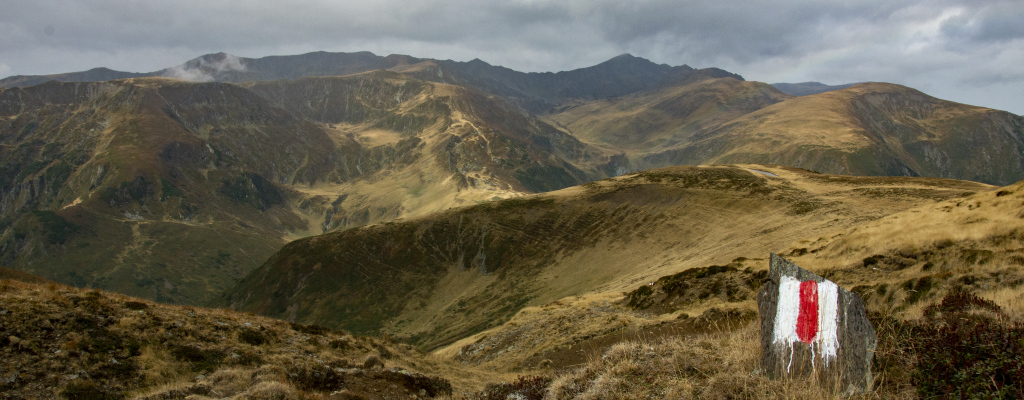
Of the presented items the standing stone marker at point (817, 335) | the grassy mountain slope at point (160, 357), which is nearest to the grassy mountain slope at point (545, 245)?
the grassy mountain slope at point (160, 357)

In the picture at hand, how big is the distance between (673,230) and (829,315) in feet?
239

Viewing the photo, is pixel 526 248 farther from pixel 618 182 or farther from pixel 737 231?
pixel 737 231

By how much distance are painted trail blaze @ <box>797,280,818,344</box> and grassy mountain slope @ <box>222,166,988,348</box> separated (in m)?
42.5

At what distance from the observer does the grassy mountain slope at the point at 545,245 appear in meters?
57.5

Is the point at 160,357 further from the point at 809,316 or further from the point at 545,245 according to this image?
the point at 545,245

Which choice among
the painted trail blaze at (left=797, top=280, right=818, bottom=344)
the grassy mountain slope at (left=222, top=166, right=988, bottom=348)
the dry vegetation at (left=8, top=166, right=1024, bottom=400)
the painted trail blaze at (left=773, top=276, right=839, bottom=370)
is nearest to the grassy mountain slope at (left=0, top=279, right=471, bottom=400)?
the dry vegetation at (left=8, top=166, right=1024, bottom=400)

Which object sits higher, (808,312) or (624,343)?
(808,312)

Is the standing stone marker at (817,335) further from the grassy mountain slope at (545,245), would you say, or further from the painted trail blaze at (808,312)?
the grassy mountain slope at (545,245)

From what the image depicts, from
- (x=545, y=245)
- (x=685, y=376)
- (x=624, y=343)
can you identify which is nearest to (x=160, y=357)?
(x=624, y=343)

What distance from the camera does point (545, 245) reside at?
95.7 m

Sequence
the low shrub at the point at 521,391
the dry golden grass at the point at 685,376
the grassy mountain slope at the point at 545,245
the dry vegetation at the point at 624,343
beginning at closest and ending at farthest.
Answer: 1. the dry golden grass at the point at 685,376
2. the dry vegetation at the point at 624,343
3. the low shrub at the point at 521,391
4. the grassy mountain slope at the point at 545,245

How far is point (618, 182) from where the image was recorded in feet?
350

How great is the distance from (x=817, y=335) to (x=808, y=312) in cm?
38

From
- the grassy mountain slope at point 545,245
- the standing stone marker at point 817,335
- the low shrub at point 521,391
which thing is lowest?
the grassy mountain slope at point 545,245
